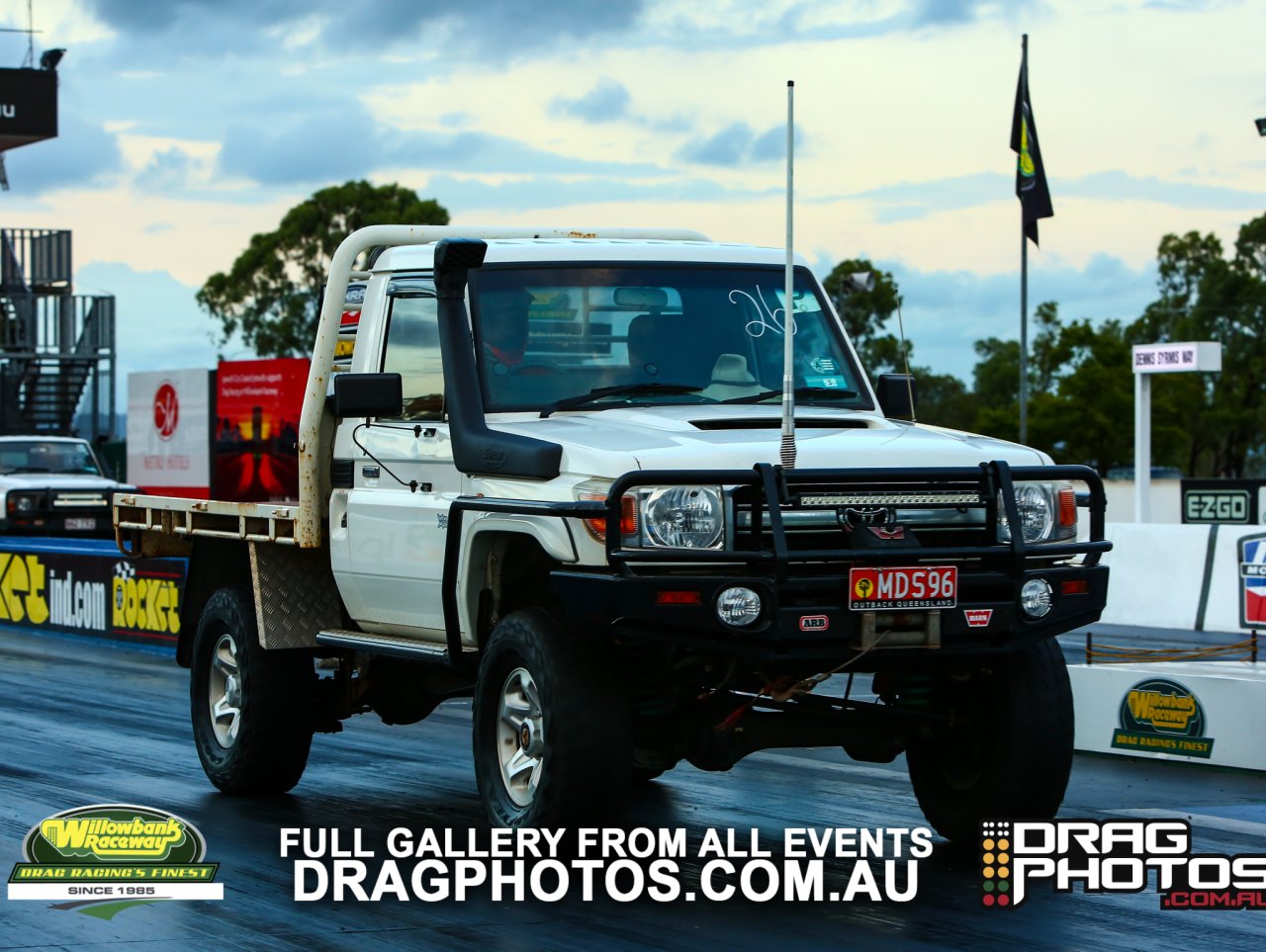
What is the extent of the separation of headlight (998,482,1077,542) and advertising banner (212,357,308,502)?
31342mm

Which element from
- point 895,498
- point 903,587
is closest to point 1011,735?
point 903,587

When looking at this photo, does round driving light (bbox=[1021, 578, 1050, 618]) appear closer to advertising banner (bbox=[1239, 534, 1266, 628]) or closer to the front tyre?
the front tyre

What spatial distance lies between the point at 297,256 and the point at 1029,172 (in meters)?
47.8

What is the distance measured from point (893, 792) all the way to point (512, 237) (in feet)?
11.0

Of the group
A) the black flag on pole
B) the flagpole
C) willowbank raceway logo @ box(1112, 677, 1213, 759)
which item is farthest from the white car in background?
willowbank raceway logo @ box(1112, 677, 1213, 759)

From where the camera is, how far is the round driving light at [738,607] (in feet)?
23.9

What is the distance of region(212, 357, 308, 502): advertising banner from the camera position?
39688 millimetres

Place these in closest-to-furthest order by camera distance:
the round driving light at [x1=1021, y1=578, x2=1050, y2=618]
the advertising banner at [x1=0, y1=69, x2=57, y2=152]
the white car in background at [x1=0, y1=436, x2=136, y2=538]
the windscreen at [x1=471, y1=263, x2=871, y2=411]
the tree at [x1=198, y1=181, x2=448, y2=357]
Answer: the round driving light at [x1=1021, y1=578, x2=1050, y2=618], the windscreen at [x1=471, y1=263, x2=871, y2=411], the white car in background at [x1=0, y1=436, x2=136, y2=538], the advertising banner at [x1=0, y1=69, x2=57, y2=152], the tree at [x1=198, y1=181, x2=448, y2=357]

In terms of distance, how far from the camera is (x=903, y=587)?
7.45 metres

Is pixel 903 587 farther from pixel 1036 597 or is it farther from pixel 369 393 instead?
pixel 369 393

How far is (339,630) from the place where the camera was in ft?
31.6

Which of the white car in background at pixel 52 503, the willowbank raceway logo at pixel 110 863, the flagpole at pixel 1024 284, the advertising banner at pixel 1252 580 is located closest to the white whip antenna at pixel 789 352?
the willowbank raceway logo at pixel 110 863

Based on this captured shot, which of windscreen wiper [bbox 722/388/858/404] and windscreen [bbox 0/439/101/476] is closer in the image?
windscreen wiper [bbox 722/388/858/404]

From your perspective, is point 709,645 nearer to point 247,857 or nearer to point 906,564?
point 906,564
